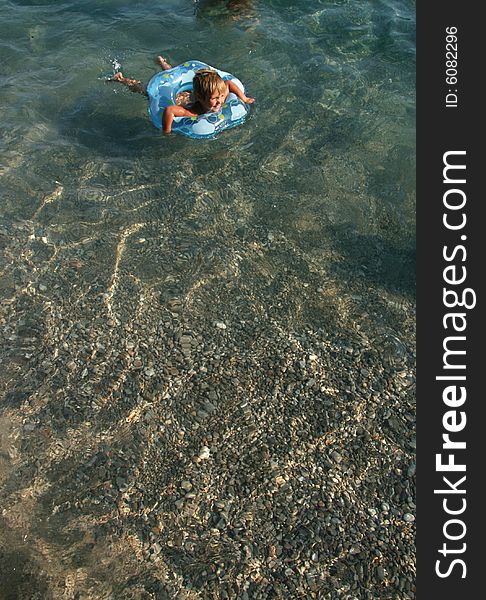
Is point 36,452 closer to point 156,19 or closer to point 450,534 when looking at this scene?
point 450,534

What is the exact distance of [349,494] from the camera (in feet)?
13.9

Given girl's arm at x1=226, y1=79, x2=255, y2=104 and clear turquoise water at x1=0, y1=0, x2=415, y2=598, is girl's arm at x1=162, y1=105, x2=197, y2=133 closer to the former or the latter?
clear turquoise water at x1=0, y1=0, x2=415, y2=598

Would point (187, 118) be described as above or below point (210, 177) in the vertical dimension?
above

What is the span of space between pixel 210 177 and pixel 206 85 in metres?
0.91

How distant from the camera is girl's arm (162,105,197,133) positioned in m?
6.55

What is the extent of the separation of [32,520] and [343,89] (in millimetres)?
6023

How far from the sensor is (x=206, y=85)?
6301mm

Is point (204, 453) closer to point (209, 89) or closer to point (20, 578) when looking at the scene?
point (20, 578)

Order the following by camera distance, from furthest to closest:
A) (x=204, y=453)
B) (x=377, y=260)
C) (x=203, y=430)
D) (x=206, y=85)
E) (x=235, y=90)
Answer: (x=235, y=90)
(x=206, y=85)
(x=377, y=260)
(x=203, y=430)
(x=204, y=453)

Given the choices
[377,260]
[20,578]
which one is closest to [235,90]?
[377,260]

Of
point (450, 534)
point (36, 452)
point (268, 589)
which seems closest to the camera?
point (268, 589)

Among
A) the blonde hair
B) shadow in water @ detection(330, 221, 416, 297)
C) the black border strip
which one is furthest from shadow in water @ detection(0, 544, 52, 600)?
the blonde hair

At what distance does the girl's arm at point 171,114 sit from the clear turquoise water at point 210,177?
31 centimetres

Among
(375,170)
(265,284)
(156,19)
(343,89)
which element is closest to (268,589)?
(265,284)
